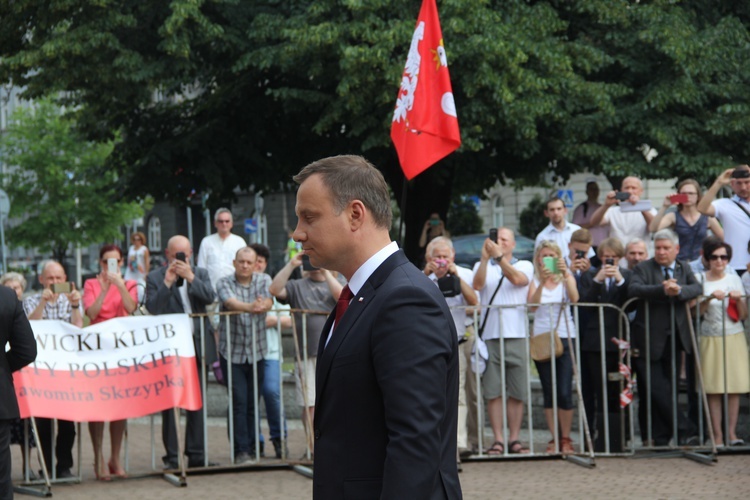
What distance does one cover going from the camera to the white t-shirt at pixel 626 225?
39.1 feet

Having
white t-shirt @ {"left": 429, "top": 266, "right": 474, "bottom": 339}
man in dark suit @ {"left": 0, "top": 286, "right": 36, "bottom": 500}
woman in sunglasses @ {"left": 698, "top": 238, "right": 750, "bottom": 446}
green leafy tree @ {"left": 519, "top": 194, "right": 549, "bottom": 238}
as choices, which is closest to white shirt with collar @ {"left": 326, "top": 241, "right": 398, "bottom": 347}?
man in dark suit @ {"left": 0, "top": 286, "right": 36, "bottom": 500}

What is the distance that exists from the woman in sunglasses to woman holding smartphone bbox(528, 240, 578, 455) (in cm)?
113

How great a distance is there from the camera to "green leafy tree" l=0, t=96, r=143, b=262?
49.2 meters

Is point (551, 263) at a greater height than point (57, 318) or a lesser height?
greater

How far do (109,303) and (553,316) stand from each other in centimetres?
363

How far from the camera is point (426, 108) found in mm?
10602

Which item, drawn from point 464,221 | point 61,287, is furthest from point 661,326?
point 464,221

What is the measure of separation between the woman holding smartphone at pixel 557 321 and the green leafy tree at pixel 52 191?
3942cm

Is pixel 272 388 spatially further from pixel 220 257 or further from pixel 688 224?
pixel 688 224

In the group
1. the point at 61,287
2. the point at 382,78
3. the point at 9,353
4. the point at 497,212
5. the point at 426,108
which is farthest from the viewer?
the point at 497,212

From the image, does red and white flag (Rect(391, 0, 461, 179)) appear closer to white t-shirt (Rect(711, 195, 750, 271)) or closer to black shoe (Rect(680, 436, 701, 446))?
white t-shirt (Rect(711, 195, 750, 271))

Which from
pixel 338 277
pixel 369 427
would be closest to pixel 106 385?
pixel 338 277

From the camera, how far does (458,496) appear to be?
10.8 ft

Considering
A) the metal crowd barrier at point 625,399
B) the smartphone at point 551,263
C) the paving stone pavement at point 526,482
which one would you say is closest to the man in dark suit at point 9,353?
the paving stone pavement at point 526,482
